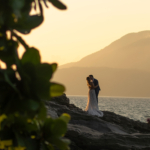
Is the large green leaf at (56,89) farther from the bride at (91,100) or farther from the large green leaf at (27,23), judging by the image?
the bride at (91,100)

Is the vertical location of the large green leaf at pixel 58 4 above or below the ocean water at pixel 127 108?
above

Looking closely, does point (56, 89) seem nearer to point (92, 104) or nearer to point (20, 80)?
point (20, 80)

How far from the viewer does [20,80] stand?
0.91 m

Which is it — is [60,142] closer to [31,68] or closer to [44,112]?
[44,112]

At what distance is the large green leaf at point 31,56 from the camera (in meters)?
0.94

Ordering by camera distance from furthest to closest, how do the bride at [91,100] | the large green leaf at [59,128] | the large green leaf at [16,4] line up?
1. the bride at [91,100]
2. the large green leaf at [59,128]
3. the large green leaf at [16,4]

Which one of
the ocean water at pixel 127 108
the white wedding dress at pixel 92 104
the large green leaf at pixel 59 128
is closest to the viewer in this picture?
the large green leaf at pixel 59 128

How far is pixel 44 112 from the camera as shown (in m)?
0.99

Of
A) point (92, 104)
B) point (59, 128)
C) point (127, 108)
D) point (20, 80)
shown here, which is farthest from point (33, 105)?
point (127, 108)

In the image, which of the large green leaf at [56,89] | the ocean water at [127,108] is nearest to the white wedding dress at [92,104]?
the large green leaf at [56,89]

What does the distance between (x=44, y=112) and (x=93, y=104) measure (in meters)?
12.5

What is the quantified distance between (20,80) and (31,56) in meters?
0.10

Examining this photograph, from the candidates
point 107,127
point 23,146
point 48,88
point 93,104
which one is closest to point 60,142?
point 23,146

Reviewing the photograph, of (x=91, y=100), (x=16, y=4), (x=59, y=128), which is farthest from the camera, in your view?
(x=91, y=100)
